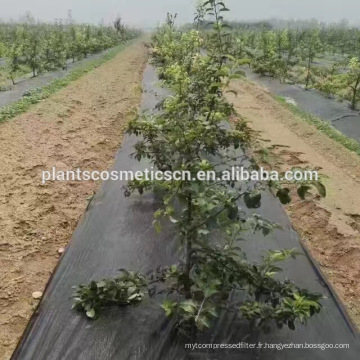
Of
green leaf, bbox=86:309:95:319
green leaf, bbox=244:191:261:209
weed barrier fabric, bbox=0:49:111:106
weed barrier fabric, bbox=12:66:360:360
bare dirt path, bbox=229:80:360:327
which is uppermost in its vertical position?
green leaf, bbox=244:191:261:209

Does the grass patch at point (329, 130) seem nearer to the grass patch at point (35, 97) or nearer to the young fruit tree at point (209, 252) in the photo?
the young fruit tree at point (209, 252)

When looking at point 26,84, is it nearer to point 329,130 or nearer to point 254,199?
point 329,130

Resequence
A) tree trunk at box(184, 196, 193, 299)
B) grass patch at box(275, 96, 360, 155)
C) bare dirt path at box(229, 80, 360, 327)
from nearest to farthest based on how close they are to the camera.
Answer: tree trunk at box(184, 196, 193, 299) < bare dirt path at box(229, 80, 360, 327) < grass patch at box(275, 96, 360, 155)

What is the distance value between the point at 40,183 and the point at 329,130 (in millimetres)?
6312

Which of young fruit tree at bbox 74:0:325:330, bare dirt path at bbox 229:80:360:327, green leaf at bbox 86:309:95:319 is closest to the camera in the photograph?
young fruit tree at bbox 74:0:325:330

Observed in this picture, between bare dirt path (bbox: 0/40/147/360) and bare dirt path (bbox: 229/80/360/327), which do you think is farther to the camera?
bare dirt path (bbox: 229/80/360/327)

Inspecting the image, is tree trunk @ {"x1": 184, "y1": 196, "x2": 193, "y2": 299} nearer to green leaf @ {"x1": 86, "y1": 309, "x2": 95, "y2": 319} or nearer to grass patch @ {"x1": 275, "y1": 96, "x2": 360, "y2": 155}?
green leaf @ {"x1": 86, "y1": 309, "x2": 95, "y2": 319}

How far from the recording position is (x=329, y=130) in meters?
8.82

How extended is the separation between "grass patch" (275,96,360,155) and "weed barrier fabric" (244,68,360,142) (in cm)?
37

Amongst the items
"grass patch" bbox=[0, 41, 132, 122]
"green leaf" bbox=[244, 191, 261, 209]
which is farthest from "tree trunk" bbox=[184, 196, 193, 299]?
"grass patch" bbox=[0, 41, 132, 122]

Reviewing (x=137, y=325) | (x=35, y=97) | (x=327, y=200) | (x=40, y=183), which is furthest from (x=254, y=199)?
(x=35, y=97)

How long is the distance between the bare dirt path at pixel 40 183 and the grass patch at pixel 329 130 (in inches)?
166

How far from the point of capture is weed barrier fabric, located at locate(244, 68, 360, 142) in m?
9.59

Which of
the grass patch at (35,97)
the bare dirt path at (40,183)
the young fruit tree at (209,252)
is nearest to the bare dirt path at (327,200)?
the young fruit tree at (209,252)
